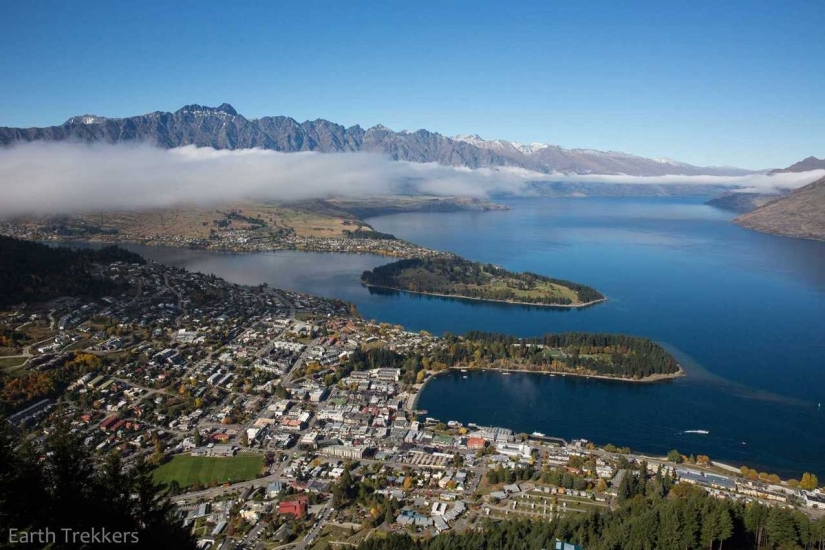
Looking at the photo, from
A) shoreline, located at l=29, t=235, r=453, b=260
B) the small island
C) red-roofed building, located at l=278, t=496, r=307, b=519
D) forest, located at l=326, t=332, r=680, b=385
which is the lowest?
red-roofed building, located at l=278, t=496, r=307, b=519

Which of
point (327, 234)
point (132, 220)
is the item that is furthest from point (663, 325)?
point (132, 220)

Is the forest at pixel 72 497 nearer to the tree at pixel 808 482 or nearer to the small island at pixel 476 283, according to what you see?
the tree at pixel 808 482

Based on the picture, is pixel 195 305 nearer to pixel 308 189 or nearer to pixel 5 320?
pixel 5 320

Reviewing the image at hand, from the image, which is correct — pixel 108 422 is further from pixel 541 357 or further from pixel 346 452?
pixel 541 357

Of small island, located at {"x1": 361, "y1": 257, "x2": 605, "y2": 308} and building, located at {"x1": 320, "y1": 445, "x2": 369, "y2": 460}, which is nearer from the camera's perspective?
building, located at {"x1": 320, "y1": 445, "x2": 369, "y2": 460}

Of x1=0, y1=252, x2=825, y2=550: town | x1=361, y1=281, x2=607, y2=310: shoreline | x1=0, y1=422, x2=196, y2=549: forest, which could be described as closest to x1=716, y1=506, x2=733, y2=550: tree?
x1=0, y1=252, x2=825, y2=550: town

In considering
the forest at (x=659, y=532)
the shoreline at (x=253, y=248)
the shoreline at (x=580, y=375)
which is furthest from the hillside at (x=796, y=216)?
the forest at (x=659, y=532)

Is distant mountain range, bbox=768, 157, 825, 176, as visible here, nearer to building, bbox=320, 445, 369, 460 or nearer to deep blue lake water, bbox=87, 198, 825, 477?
deep blue lake water, bbox=87, 198, 825, 477
